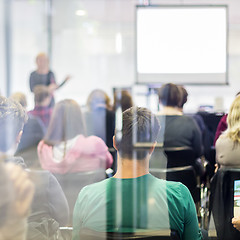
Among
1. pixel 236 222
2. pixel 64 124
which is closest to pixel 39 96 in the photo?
pixel 64 124

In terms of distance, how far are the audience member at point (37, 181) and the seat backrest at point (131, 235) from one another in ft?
0.65

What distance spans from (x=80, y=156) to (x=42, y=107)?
1.63 feet

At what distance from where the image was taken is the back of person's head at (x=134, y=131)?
139 cm

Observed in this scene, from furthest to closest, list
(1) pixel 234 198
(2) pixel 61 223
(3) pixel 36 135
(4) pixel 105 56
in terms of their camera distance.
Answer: (4) pixel 105 56, (3) pixel 36 135, (1) pixel 234 198, (2) pixel 61 223

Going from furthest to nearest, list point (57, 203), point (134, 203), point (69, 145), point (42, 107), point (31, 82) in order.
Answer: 1. point (31, 82)
2. point (42, 107)
3. point (69, 145)
4. point (57, 203)
5. point (134, 203)

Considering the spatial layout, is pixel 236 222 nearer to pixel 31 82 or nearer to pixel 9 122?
pixel 9 122

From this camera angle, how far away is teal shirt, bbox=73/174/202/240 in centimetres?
131

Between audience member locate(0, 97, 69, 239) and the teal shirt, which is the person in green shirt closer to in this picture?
the teal shirt

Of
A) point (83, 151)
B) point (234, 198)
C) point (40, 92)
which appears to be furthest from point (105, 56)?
point (234, 198)

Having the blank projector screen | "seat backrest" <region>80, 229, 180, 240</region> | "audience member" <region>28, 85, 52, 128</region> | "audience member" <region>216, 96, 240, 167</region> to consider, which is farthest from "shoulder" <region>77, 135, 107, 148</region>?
the blank projector screen

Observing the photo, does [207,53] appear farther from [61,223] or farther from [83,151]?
[61,223]

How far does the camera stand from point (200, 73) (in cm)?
343

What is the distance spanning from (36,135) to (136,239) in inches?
48.4

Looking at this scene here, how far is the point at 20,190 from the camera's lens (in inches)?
37.0
